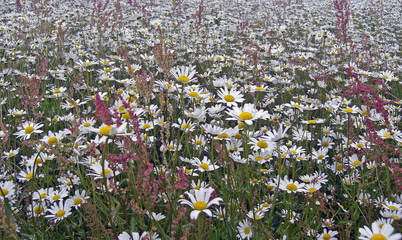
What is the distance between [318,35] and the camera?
5.58m

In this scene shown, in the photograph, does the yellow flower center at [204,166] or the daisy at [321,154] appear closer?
the yellow flower center at [204,166]

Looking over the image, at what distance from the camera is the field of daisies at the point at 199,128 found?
1.55 meters

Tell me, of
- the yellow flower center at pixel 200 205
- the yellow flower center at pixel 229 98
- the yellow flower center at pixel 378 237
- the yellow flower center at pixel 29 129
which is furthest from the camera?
the yellow flower center at pixel 29 129

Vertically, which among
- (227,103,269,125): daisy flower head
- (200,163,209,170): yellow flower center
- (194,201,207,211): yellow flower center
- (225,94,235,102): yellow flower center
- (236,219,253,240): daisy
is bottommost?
(236,219,253,240): daisy

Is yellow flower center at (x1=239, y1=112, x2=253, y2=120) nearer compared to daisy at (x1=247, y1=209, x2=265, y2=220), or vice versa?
yellow flower center at (x1=239, y1=112, x2=253, y2=120)

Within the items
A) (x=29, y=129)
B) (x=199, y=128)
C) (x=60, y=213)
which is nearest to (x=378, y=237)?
(x=60, y=213)

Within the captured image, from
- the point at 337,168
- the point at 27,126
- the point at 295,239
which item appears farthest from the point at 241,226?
the point at 27,126

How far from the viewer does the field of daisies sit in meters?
1.55

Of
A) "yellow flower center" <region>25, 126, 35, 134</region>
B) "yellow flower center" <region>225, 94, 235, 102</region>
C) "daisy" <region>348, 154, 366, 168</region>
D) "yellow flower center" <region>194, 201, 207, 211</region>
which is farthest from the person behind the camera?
"daisy" <region>348, 154, 366, 168</region>

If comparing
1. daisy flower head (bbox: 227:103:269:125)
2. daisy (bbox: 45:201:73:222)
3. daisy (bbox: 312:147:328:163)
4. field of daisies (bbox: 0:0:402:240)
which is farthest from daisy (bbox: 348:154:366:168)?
daisy (bbox: 45:201:73:222)

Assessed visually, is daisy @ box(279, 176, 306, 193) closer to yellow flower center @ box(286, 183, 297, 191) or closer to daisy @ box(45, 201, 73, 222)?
yellow flower center @ box(286, 183, 297, 191)

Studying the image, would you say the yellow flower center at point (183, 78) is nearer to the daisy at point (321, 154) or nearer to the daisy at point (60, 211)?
the daisy at point (60, 211)

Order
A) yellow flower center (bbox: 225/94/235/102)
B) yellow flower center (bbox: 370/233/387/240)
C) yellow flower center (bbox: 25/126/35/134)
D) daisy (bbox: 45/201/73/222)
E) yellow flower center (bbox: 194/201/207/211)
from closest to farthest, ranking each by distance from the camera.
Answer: yellow flower center (bbox: 370/233/387/240)
yellow flower center (bbox: 194/201/207/211)
daisy (bbox: 45/201/73/222)
yellow flower center (bbox: 225/94/235/102)
yellow flower center (bbox: 25/126/35/134)

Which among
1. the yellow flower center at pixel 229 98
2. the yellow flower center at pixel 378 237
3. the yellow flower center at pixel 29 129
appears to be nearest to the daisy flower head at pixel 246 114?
the yellow flower center at pixel 229 98
